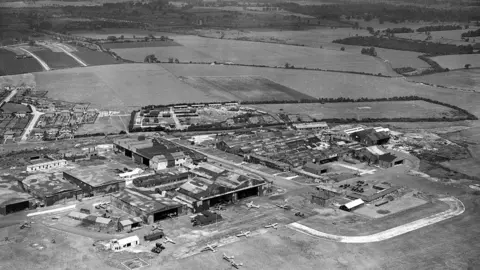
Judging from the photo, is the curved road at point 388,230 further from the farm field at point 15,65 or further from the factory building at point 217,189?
the farm field at point 15,65

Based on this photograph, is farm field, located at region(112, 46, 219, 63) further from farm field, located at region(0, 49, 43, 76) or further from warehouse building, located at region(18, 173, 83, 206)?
warehouse building, located at region(18, 173, 83, 206)

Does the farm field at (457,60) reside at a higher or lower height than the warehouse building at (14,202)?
higher

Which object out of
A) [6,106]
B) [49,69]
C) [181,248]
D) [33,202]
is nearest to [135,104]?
[6,106]

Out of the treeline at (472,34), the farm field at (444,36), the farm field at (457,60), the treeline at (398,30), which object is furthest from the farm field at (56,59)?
the treeline at (472,34)

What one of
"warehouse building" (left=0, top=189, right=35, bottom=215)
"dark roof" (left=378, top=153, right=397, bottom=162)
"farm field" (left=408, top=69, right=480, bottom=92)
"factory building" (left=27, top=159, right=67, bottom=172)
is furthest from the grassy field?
"farm field" (left=408, top=69, right=480, bottom=92)

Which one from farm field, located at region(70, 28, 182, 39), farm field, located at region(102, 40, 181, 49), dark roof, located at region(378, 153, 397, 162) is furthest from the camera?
farm field, located at region(70, 28, 182, 39)

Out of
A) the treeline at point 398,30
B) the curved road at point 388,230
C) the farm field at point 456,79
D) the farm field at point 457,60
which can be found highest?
the treeline at point 398,30

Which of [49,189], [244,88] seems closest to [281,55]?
[244,88]

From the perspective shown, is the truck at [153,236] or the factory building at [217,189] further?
the factory building at [217,189]
